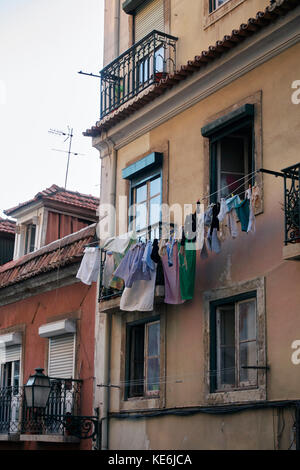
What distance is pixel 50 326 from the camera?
1770 centimetres

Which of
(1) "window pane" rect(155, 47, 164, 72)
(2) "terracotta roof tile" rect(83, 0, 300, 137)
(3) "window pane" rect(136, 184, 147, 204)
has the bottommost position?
(3) "window pane" rect(136, 184, 147, 204)

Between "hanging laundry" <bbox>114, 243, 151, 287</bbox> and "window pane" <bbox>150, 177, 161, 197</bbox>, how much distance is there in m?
1.70

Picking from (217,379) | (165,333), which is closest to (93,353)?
(165,333)

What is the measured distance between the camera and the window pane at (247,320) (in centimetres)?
1249

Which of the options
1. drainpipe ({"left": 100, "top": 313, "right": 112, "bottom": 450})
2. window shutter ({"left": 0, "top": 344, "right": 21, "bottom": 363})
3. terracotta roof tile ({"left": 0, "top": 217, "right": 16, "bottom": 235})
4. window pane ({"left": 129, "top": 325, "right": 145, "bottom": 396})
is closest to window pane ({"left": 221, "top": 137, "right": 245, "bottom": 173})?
window pane ({"left": 129, "top": 325, "right": 145, "bottom": 396})

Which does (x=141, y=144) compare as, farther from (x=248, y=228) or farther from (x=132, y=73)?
(x=248, y=228)

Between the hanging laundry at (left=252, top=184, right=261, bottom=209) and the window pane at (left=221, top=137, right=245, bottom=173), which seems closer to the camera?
the hanging laundry at (left=252, top=184, right=261, bottom=209)

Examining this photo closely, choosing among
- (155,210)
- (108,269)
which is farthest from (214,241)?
(108,269)

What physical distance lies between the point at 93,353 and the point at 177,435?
3.36 m

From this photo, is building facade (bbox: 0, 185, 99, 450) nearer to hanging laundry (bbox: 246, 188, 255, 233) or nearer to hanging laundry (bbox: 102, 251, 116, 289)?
hanging laundry (bbox: 102, 251, 116, 289)

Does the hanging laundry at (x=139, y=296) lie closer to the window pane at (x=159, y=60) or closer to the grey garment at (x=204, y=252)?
the grey garment at (x=204, y=252)

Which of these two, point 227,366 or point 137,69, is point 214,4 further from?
point 227,366

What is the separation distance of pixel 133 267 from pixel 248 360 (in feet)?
8.21

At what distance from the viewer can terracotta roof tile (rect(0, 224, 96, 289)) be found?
17.3 m
